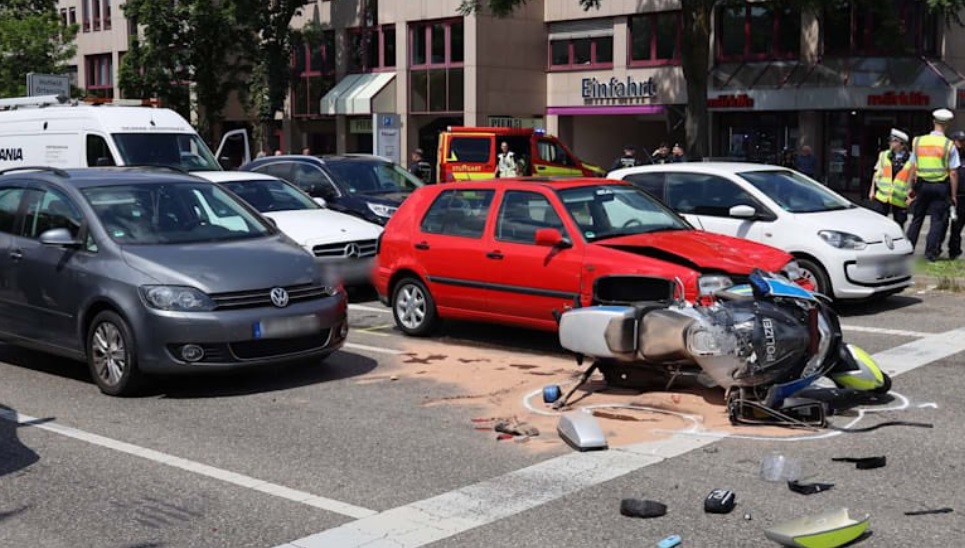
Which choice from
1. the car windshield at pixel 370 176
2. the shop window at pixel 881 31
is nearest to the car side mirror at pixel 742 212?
the car windshield at pixel 370 176

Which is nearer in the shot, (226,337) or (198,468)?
(198,468)

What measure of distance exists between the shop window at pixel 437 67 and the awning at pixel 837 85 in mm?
8972

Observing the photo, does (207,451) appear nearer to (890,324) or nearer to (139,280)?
(139,280)

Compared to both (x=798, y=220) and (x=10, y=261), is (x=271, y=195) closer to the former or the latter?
(x=10, y=261)

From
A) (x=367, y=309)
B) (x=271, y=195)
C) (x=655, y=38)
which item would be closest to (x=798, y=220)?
(x=367, y=309)

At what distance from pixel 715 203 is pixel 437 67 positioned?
2783 centimetres

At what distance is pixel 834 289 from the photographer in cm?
1184

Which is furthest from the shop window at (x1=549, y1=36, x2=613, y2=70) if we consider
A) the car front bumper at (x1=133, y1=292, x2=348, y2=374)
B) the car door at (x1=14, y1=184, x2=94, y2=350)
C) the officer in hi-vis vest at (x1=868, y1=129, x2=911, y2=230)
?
the car front bumper at (x1=133, y1=292, x2=348, y2=374)

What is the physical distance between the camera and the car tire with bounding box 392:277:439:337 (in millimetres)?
10930

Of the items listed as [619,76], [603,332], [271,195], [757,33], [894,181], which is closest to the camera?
[603,332]

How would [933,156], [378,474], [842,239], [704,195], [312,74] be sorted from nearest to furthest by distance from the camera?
[378,474], [842,239], [704,195], [933,156], [312,74]

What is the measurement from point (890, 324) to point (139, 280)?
23.9 ft

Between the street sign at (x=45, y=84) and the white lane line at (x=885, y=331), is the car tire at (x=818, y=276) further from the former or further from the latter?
the street sign at (x=45, y=84)

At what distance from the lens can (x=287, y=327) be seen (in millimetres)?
8516
